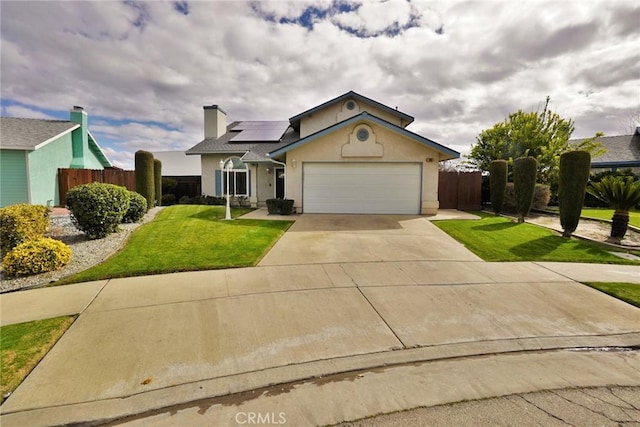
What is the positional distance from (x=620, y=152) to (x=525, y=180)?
2278 cm

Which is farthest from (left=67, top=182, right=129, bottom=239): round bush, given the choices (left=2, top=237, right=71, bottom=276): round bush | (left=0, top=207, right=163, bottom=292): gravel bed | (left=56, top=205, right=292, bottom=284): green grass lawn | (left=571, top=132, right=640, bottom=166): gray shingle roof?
(left=571, top=132, right=640, bottom=166): gray shingle roof

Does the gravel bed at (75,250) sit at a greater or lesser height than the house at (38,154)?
lesser

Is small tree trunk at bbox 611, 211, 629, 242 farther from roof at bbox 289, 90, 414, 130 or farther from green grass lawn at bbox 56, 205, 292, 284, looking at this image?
green grass lawn at bbox 56, 205, 292, 284

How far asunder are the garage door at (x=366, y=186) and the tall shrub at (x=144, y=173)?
6879mm

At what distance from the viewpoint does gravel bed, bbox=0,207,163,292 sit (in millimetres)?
6301

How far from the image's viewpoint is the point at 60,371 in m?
3.36

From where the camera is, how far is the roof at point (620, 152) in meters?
25.2

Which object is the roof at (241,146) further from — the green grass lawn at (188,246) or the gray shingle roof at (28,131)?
the green grass lawn at (188,246)

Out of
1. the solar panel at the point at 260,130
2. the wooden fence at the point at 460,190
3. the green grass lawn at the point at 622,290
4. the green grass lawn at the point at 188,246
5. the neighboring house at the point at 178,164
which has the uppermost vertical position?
the solar panel at the point at 260,130

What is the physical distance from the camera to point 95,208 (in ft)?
28.2

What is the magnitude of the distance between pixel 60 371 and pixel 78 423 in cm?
101

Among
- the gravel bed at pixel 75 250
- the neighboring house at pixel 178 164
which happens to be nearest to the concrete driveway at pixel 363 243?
the gravel bed at pixel 75 250

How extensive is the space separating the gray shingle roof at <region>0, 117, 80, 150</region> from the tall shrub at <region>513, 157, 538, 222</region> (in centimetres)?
2226

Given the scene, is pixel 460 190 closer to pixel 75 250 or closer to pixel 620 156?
pixel 75 250
